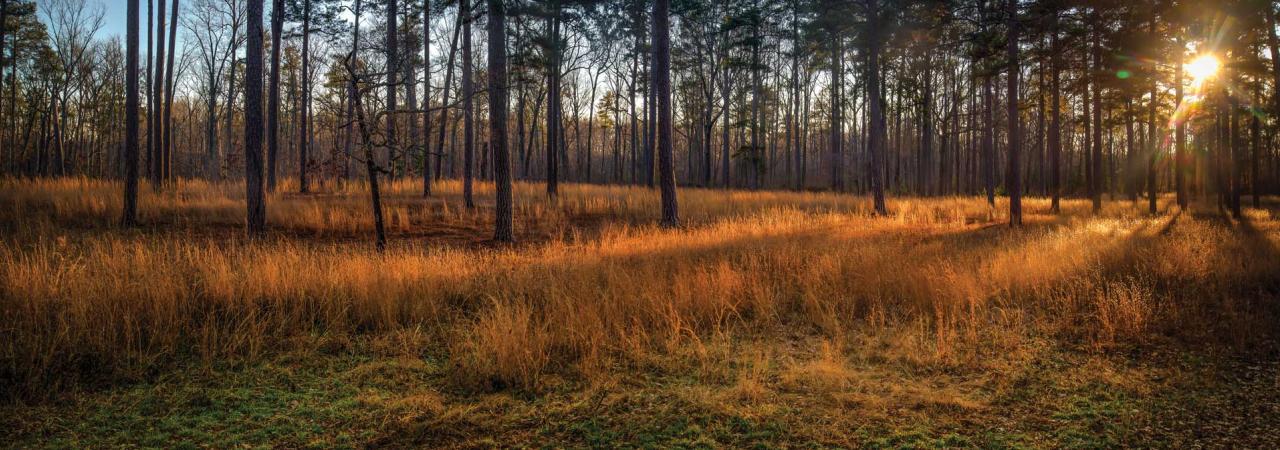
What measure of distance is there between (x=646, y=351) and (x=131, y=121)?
11999mm

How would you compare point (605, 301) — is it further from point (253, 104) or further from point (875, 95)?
point (875, 95)

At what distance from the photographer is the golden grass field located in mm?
3186

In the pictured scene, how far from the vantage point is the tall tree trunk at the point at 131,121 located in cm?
1070

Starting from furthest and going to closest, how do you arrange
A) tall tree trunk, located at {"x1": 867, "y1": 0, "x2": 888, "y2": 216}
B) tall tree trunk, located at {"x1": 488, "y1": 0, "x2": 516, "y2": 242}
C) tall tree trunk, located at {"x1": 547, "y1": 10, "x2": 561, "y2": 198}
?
tall tree trunk, located at {"x1": 547, "y1": 10, "x2": 561, "y2": 198}
tall tree trunk, located at {"x1": 867, "y1": 0, "x2": 888, "y2": 216}
tall tree trunk, located at {"x1": 488, "y1": 0, "x2": 516, "y2": 242}

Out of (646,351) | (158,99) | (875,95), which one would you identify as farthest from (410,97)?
(646,351)

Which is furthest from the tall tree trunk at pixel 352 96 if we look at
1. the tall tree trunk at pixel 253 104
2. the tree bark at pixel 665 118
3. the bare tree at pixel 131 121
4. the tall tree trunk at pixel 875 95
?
the tall tree trunk at pixel 875 95

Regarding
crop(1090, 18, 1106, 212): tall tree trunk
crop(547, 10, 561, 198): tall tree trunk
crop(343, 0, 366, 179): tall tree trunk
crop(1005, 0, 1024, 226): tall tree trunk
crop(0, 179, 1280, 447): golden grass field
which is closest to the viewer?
crop(0, 179, 1280, 447): golden grass field

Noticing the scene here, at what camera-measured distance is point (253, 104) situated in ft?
29.7

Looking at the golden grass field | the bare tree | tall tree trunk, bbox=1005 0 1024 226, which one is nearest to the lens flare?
tall tree trunk, bbox=1005 0 1024 226

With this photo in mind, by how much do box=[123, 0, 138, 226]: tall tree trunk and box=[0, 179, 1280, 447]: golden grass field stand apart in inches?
140

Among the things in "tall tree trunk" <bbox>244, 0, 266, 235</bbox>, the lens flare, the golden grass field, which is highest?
the lens flare

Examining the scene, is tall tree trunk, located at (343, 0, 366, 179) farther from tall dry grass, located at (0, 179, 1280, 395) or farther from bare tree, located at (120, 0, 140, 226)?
bare tree, located at (120, 0, 140, 226)

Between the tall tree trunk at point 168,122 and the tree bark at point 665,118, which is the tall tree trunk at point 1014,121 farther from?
the tall tree trunk at point 168,122

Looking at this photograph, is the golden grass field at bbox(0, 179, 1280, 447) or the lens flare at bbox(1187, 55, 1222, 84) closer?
the golden grass field at bbox(0, 179, 1280, 447)
